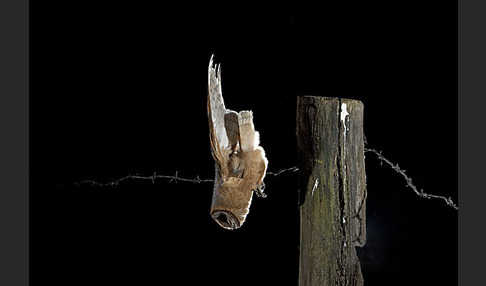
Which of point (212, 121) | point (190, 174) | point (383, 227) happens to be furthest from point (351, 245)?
point (190, 174)

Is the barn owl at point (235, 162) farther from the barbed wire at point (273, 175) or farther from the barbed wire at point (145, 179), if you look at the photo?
the barbed wire at point (145, 179)

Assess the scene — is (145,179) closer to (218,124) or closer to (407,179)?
(218,124)

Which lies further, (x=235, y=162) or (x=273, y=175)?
(x=273, y=175)

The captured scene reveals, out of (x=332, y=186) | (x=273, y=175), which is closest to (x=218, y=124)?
(x=332, y=186)

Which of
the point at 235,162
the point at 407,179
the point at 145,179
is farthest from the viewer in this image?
the point at 145,179

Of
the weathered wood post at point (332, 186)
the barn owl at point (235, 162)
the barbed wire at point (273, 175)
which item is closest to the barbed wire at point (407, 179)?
the barbed wire at point (273, 175)

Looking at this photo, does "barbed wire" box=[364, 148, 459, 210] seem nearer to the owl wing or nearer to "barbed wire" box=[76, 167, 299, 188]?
"barbed wire" box=[76, 167, 299, 188]
